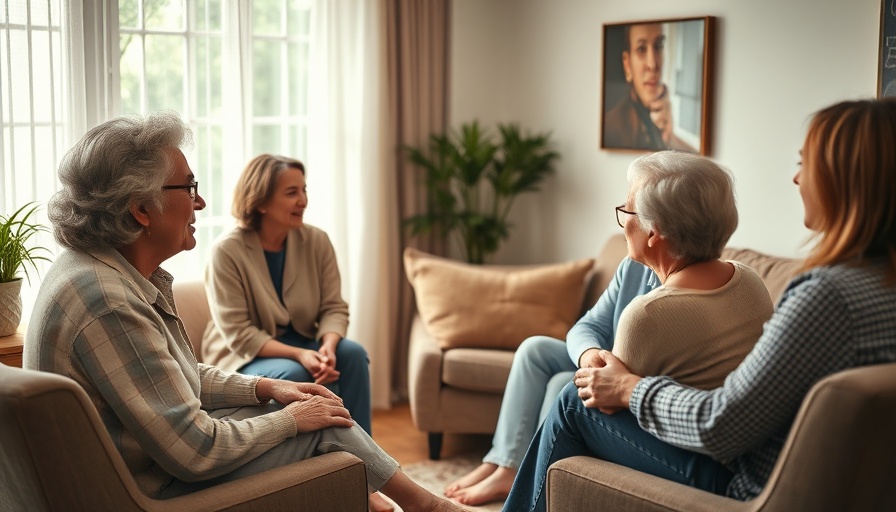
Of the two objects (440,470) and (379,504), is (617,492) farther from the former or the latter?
(440,470)

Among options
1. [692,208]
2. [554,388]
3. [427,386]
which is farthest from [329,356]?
[692,208]

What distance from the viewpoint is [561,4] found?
4664 millimetres

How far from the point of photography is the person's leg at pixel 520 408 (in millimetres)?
3342

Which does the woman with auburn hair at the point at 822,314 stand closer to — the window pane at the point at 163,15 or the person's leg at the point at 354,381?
the person's leg at the point at 354,381

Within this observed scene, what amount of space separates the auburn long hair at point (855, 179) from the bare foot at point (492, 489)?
5.95 ft

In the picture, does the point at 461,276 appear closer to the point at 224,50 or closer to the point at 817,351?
the point at 224,50

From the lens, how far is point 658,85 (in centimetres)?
421

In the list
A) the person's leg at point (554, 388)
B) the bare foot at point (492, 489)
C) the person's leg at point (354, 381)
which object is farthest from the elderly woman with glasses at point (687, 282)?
the person's leg at point (354, 381)

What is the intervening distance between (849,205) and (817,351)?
289mm

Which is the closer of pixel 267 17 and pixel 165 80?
pixel 165 80

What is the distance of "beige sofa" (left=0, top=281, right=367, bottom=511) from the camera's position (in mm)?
1694

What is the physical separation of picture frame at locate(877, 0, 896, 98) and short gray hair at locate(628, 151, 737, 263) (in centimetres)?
144

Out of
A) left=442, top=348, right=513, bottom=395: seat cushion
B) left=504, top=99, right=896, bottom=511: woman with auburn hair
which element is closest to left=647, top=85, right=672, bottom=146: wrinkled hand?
left=442, top=348, right=513, bottom=395: seat cushion

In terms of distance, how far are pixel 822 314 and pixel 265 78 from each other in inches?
125
